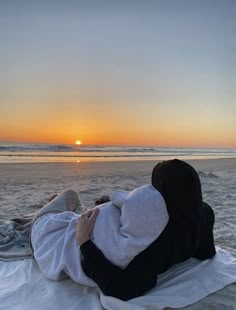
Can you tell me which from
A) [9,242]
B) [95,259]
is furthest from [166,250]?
[9,242]

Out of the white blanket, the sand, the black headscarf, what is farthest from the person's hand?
the sand

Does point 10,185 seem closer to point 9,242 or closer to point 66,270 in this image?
point 9,242

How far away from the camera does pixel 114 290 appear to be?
109 inches

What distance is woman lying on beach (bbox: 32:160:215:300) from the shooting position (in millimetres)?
2717

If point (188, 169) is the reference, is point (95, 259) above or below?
below

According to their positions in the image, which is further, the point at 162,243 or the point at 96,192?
the point at 96,192

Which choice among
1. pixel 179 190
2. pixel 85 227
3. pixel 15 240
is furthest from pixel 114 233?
pixel 15 240

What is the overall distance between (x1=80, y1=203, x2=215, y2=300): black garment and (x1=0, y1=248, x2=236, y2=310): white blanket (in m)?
0.10

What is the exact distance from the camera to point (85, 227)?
116 inches

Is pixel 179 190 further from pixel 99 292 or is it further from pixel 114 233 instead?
pixel 99 292

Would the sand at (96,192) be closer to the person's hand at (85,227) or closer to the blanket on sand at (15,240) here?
the person's hand at (85,227)

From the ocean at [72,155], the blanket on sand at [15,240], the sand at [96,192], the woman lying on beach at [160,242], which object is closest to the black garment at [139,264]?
the woman lying on beach at [160,242]

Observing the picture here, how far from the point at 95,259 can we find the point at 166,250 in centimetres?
53

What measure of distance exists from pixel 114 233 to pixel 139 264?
29 cm
